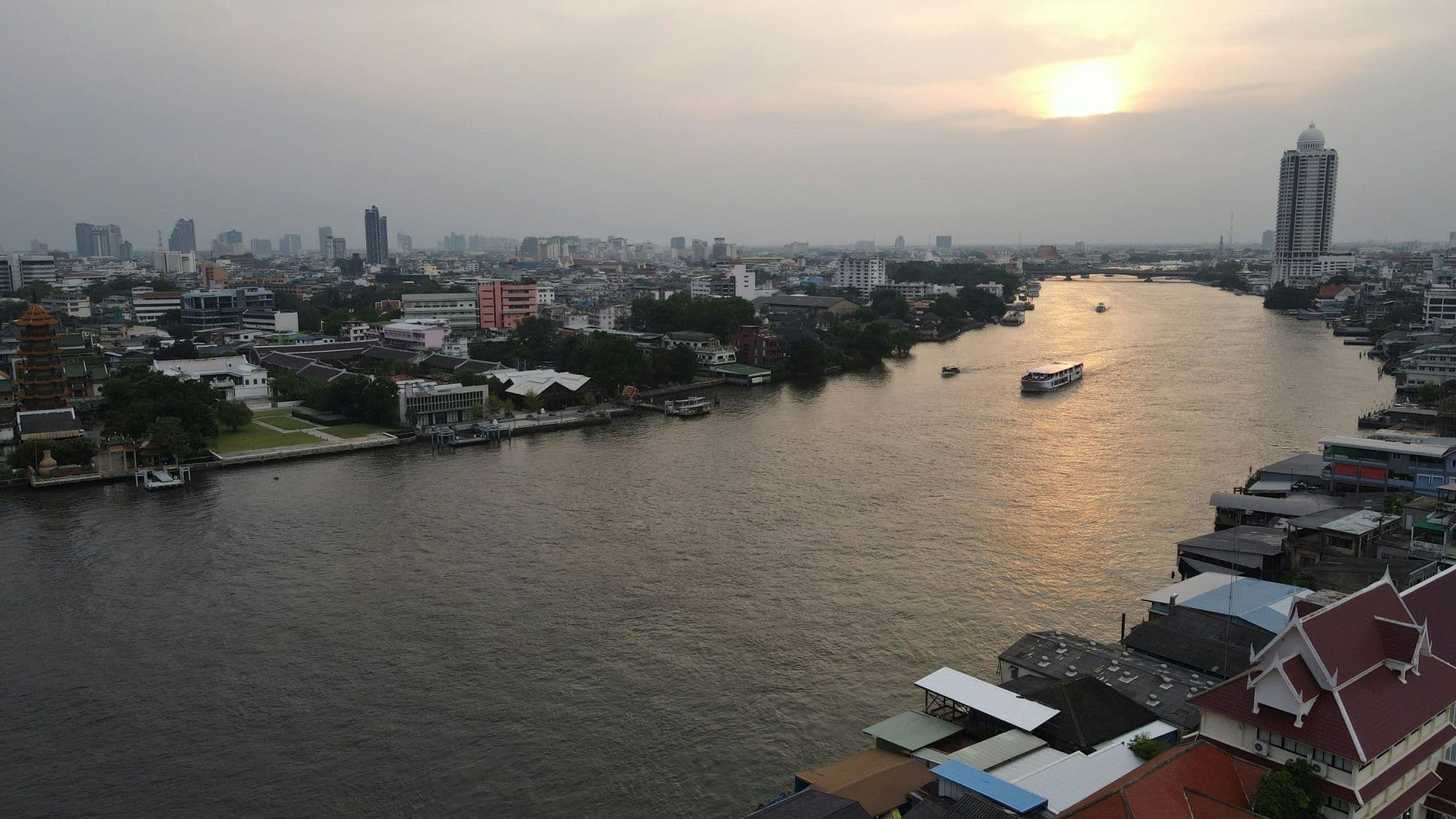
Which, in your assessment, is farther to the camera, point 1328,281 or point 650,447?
point 1328,281

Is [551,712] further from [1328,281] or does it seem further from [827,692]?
[1328,281]

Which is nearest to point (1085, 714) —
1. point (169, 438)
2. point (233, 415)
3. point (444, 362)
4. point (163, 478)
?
point (163, 478)

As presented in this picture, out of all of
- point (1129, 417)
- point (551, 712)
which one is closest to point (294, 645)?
point (551, 712)

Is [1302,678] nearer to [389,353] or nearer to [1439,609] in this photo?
[1439,609]

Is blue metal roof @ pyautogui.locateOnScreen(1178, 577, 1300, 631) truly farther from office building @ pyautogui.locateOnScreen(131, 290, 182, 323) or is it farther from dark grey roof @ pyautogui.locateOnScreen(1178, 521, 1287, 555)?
office building @ pyautogui.locateOnScreen(131, 290, 182, 323)

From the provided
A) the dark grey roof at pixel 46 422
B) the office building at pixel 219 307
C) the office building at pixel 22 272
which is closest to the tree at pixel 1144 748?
the dark grey roof at pixel 46 422

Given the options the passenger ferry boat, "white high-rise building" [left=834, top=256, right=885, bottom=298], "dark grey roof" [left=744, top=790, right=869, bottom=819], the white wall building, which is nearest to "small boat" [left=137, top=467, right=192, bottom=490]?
the white wall building
